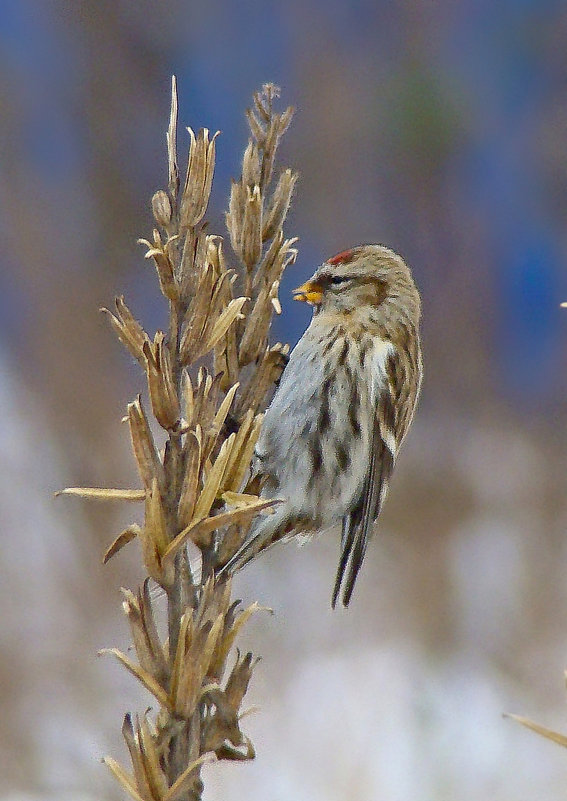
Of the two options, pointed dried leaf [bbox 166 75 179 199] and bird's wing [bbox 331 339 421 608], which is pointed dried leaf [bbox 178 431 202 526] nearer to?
pointed dried leaf [bbox 166 75 179 199]

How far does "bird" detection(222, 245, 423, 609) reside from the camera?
3.59 feet

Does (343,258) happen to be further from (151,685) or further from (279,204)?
(151,685)

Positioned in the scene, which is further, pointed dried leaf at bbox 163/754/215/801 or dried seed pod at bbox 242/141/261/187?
dried seed pod at bbox 242/141/261/187

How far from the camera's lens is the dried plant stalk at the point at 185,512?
32 centimetres

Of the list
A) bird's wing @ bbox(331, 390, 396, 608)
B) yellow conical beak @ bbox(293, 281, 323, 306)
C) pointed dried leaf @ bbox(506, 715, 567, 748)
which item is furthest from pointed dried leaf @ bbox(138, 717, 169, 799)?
bird's wing @ bbox(331, 390, 396, 608)

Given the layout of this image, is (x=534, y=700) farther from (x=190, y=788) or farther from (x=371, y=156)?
(x=190, y=788)

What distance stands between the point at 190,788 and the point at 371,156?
214cm

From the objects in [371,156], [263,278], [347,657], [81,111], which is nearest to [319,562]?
[347,657]

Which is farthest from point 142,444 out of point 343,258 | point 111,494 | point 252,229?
point 343,258

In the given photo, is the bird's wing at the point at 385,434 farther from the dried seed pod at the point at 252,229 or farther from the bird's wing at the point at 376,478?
the dried seed pod at the point at 252,229

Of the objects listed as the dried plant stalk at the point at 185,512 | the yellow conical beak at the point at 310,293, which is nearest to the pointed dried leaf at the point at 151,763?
the dried plant stalk at the point at 185,512

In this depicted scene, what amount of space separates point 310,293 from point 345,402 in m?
0.18

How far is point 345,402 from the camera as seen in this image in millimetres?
1135

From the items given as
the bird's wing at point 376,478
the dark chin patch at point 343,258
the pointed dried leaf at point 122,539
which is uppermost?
the dark chin patch at point 343,258
